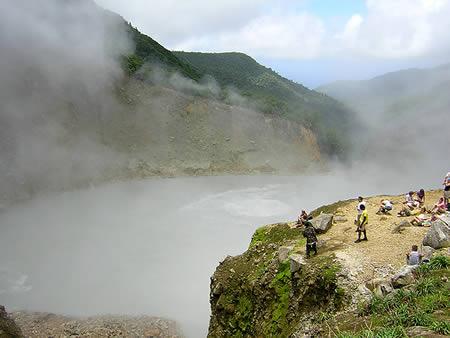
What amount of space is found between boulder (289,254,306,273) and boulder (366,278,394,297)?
2.32m

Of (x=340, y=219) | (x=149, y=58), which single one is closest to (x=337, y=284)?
(x=340, y=219)

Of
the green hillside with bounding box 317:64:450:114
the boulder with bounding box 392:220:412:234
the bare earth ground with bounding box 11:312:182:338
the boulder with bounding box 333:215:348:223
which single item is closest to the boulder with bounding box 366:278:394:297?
the boulder with bounding box 392:220:412:234

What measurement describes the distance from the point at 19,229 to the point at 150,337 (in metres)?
20.5

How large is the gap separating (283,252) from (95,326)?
1406cm

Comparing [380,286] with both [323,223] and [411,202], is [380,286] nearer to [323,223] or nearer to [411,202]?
[323,223]

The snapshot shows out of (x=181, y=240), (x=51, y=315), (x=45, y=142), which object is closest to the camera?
(x=51, y=315)

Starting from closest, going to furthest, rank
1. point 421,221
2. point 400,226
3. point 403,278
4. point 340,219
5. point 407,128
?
1. point 403,278
2. point 400,226
3. point 421,221
4. point 340,219
5. point 407,128

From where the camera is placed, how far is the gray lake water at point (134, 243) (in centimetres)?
2600

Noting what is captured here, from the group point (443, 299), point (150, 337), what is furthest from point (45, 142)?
point (443, 299)

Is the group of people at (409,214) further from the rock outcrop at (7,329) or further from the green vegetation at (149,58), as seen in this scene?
the green vegetation at (149,58)

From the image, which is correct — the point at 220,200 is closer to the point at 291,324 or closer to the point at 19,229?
the point at 19,229

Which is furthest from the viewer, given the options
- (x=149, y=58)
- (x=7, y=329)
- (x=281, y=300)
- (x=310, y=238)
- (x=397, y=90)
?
(x=397, y=90)

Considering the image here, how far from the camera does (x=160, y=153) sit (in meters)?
60.0

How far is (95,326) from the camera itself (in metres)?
22.7
